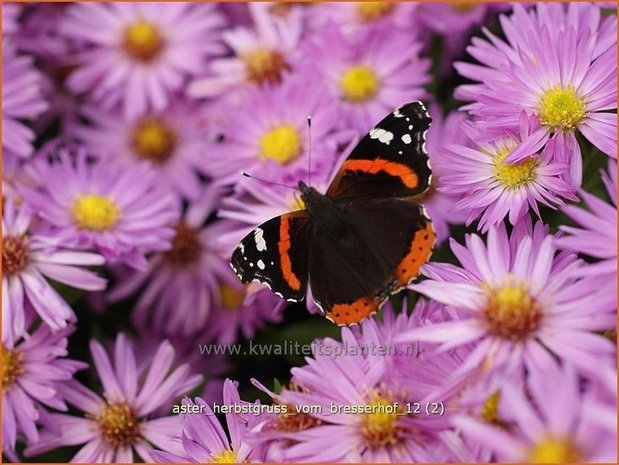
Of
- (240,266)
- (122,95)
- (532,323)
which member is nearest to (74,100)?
(122,95)

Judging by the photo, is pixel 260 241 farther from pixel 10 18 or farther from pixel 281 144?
pixel 10 18

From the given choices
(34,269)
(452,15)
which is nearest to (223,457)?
(34,269)

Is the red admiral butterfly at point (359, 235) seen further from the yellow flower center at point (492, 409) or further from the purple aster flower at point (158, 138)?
the purple aster flower at point (158, 138)

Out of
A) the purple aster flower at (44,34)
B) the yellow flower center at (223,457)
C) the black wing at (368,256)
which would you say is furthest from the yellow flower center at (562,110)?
the purple aster flower at (44,34)

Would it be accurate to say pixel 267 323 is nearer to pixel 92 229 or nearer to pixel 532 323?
pixel 92 229

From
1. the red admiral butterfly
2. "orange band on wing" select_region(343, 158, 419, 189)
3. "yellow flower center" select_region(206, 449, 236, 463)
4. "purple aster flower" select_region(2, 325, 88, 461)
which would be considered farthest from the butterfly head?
"purple aster flower" select_region(2, 325, 88, 461)
